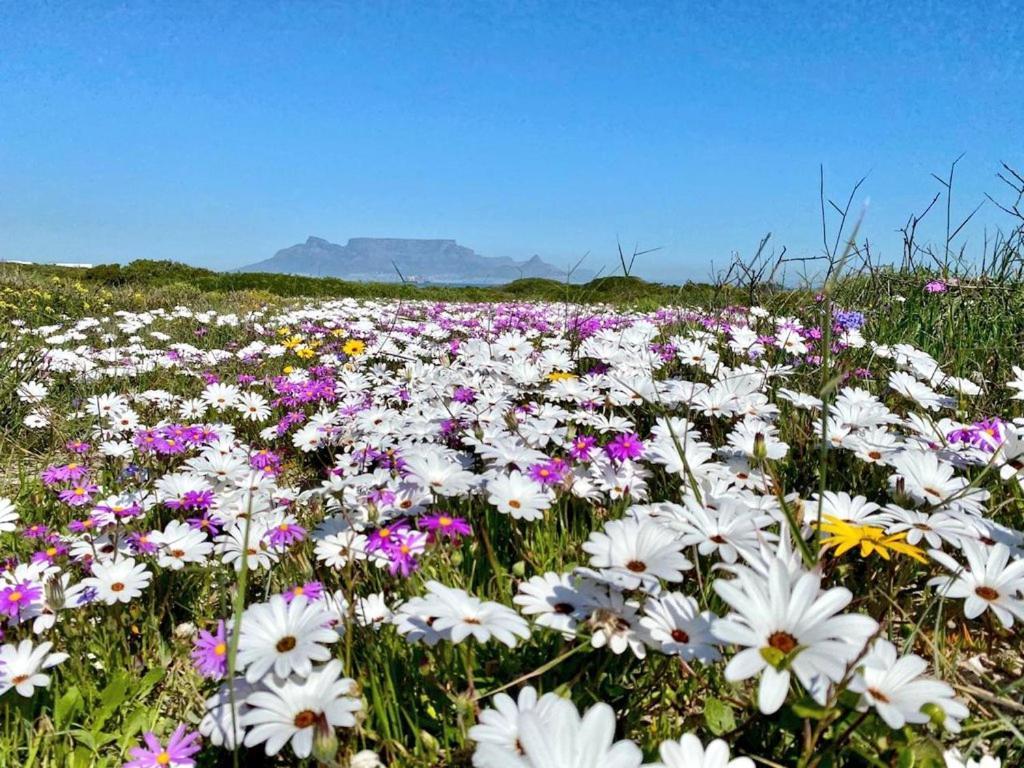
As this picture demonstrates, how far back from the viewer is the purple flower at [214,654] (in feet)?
4.51

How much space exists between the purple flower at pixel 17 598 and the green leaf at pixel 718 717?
2002mm

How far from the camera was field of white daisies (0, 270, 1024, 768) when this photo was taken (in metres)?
1.13

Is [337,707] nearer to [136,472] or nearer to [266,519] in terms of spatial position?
[266,519]

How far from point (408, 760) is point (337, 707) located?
13.3 inches

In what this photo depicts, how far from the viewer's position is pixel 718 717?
143 cm

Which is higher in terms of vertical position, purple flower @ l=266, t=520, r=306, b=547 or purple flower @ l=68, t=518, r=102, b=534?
purple flower @ l=266, t=520, r=306, b=547

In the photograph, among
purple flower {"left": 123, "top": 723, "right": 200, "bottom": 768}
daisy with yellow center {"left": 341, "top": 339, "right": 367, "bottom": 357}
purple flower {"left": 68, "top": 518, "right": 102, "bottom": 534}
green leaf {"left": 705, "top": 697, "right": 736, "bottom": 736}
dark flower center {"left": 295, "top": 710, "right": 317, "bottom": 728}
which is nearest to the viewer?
dark flower center {"left": 295, "top": 710, "right": 317, "bottom": 728}

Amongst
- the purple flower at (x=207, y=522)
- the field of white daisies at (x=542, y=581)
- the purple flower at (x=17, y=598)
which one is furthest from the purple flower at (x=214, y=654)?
the purple flower at (x=207, y=522)

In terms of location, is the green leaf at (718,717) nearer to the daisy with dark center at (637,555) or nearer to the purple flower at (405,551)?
the daisy with dark center at (637,555)

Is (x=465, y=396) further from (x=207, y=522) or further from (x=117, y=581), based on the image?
(x=117, y=581)

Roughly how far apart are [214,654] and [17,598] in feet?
2.94

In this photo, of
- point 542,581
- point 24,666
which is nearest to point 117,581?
point 24,666

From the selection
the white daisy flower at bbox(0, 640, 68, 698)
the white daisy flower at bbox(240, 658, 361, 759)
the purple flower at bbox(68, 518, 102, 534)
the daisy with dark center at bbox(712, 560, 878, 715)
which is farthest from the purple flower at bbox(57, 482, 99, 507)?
the daisy with dark center at bbox(712, 560, 878, 715)

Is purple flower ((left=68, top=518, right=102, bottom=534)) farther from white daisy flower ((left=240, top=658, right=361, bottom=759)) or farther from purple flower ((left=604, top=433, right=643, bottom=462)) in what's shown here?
purple flower ((left=604, top=433, right=643, bottom=462))
